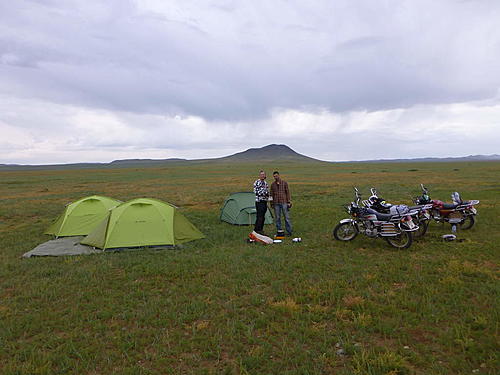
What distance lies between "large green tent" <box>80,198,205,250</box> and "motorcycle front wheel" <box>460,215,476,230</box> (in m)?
10.6

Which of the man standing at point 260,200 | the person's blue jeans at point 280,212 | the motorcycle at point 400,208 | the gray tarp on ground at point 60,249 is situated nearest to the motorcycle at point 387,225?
the motorcycle at point 400,208

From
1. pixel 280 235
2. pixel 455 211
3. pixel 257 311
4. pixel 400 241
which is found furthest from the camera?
pixel 455 211

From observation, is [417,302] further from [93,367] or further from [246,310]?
[93,367]

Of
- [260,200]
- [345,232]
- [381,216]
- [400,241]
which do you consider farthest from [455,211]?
[260,200]

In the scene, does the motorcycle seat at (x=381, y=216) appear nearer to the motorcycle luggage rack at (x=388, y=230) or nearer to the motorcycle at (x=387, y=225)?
the motorcycle at (x=387, y=225)

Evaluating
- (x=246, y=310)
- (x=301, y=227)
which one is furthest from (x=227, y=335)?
(x=301, y=227)

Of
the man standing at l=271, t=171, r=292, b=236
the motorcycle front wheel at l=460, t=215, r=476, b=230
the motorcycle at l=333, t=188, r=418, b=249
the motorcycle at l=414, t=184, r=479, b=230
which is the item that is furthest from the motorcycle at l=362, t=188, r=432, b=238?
the man standing at l=271, t=171, r=292, b=236

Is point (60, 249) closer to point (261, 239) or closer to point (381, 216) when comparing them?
point (261, 239)

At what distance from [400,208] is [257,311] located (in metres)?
6.21

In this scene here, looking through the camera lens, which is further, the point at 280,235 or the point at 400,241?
the point at 280,235

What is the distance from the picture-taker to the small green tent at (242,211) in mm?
13320

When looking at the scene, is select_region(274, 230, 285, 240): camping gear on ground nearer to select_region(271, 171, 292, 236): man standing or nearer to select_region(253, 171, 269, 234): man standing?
select_region(271, 171, 292, 236): man standing

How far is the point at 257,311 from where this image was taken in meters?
5.73

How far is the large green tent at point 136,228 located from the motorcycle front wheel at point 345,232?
216 inches
